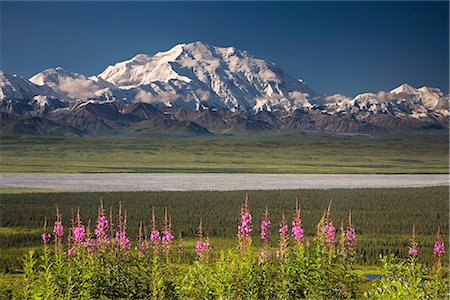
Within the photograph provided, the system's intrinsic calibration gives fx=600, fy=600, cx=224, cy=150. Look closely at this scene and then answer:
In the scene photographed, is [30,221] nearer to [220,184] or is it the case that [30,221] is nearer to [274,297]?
[274,297]

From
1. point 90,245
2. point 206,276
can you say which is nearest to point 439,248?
point 206,276

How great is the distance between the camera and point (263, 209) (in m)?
59.1

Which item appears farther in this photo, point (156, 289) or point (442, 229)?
point (442, 229)

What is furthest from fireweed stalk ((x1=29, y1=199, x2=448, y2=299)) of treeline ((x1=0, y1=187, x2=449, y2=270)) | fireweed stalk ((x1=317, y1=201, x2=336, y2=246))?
treeline ((x1=0, y1=187, x2=449, y2=270))

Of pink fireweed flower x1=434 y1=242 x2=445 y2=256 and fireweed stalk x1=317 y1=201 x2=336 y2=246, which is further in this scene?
pink fireweed flower x1=434 y1=242 x2=445 y2=256

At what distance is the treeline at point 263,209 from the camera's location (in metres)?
45.8

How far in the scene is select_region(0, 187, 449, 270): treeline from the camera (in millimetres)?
45812

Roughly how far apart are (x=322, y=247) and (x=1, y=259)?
845 inches

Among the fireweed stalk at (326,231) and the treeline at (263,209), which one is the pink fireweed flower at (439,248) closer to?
the fireweed stalk at (326,231)

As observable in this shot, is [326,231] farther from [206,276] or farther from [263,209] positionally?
[263,209]

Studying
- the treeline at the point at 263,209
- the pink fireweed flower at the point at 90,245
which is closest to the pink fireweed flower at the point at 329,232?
the pink fireweed flower at the point at 90,245

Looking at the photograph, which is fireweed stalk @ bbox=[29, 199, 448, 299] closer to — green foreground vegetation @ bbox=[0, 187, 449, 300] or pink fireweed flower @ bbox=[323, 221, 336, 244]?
green foreground vegetation @ bbox=[0, 187, 449, 300]

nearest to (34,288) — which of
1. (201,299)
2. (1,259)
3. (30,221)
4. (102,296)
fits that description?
(102,296)

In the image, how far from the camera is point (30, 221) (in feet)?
161
